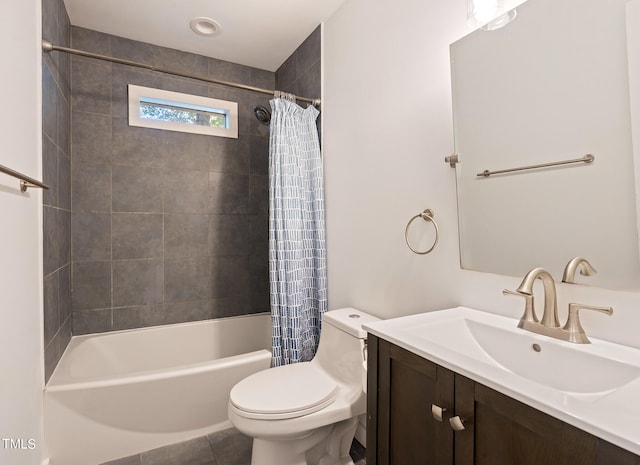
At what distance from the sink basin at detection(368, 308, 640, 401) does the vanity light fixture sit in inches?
39.1

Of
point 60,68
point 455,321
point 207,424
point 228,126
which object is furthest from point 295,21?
point 207,424

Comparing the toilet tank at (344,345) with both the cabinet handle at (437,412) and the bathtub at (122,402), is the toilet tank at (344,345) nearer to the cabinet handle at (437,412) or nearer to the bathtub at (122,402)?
the bathtub at (122,402)

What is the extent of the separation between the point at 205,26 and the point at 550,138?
2.16 m

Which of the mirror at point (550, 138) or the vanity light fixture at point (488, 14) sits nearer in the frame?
the mirror at point (550, 138)

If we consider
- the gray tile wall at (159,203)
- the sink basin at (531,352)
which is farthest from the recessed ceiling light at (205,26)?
the sink basin at (531,352)

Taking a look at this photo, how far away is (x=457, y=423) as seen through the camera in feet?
2.54

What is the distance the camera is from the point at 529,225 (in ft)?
3.61

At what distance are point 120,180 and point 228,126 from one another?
2.90 ft

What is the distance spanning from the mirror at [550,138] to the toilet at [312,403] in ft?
2.28

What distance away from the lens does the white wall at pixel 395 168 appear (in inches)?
50.7

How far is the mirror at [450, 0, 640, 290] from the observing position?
890mm

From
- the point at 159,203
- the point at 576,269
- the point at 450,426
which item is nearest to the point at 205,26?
the point at 159,203

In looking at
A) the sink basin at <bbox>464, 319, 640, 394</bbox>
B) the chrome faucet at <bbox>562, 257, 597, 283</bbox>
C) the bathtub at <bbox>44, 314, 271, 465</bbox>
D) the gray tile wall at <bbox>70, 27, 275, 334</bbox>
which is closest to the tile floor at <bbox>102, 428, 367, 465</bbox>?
the bathtub at <bbox>44, 314, 271, 465</bbox>

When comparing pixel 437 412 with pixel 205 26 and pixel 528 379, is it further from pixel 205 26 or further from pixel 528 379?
pixel 205 26
